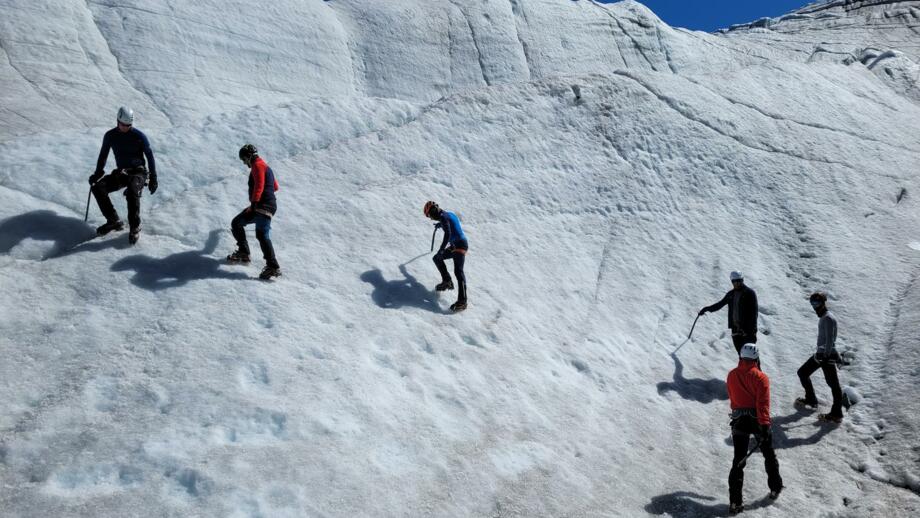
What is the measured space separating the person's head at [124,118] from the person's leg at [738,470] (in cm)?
977

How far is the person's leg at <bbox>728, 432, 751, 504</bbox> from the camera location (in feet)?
31.0

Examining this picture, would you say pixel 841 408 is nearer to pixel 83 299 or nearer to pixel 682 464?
pixel 682 464

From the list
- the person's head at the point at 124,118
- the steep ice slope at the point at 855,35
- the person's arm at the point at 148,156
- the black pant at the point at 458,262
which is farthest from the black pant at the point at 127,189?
the steep ice slope at the point at 855,35

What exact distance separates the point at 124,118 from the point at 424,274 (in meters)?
5.36

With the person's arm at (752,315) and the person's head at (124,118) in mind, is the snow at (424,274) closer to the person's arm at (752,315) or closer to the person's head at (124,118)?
the person's arm at (752,315)

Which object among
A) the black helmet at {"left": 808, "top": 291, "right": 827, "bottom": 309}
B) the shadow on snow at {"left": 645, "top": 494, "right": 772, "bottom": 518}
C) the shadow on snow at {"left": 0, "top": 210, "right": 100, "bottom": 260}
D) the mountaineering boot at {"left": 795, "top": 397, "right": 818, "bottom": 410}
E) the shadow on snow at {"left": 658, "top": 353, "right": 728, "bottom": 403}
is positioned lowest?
the shadow on snow at {"left": 645, "top": 494, "right": 772, "bottom": 518}

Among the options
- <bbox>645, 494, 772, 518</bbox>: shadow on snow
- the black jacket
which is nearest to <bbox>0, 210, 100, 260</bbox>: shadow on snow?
<bbox>645, 494, 772, 518</bbox>: shadow on snow

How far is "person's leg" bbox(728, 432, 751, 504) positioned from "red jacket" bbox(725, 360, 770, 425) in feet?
1.18

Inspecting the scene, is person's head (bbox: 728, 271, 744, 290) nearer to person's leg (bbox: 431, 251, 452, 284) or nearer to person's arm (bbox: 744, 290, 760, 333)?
person's arm (bbox: 744, 290, 760, 333)

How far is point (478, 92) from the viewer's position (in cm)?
1848

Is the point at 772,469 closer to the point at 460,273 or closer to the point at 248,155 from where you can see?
the point at 460,273

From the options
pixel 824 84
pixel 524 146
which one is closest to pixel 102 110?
pixel 524 146

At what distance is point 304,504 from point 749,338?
8.36 m

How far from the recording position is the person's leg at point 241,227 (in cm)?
1112
